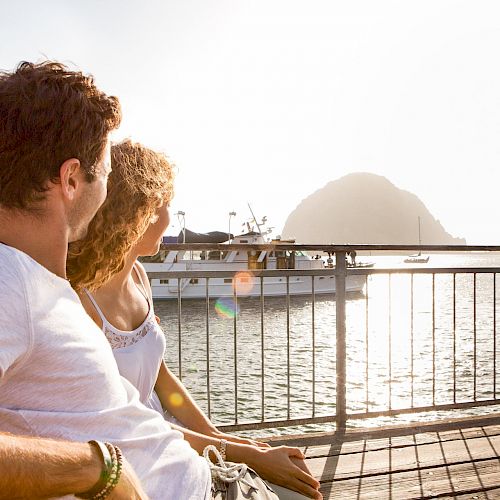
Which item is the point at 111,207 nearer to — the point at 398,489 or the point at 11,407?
the point at 11,407

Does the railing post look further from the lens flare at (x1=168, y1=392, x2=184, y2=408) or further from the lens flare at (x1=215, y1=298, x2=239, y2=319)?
the lens flare at (x1=215, y1=298, x2=239, y2=319)

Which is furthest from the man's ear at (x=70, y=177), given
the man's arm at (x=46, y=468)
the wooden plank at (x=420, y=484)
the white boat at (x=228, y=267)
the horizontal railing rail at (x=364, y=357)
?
the white boat at (x=228, y=267)

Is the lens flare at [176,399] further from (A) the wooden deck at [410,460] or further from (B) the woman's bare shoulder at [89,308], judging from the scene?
(A) the wooden deck at [410,460]

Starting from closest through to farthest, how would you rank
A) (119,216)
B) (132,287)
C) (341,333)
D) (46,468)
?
(46,468)
(119,216)
(132,287)
(341,333)

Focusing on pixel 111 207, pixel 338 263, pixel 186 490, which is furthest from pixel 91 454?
pixel 338 263

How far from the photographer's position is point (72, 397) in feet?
2.56

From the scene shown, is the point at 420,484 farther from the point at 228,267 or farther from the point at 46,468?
the point at 228,267

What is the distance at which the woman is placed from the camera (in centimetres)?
131

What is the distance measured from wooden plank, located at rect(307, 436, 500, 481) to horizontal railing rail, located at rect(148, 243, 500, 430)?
0.42 m

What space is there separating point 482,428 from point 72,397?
123 inches

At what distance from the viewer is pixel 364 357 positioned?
21578 mm

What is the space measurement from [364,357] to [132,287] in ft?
69.2

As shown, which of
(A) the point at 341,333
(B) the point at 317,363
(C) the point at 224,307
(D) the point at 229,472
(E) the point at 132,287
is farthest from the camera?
(C) the point at 224,307

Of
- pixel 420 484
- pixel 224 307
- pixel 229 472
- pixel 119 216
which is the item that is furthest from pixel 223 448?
pixel 224 307
